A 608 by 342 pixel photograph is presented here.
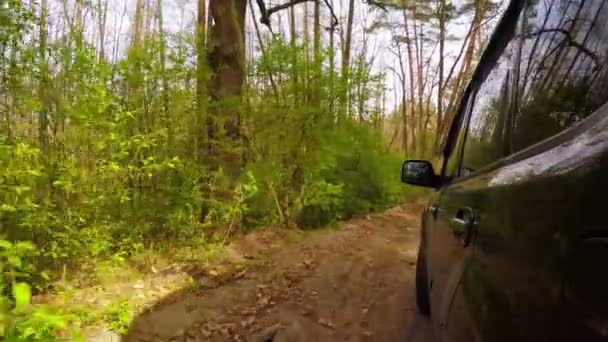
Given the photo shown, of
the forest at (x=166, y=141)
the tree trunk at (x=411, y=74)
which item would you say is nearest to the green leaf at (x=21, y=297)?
the forest at (x=166, y=141)

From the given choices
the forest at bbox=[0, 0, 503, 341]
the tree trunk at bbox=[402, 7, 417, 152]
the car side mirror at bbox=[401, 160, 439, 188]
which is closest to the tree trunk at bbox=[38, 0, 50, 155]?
the forest at bbox=[0, 0, 503, 341]

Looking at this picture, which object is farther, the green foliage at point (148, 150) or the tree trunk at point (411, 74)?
the tree trunk at point (411, 74)

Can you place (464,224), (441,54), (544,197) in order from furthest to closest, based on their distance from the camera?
(441,54), (464,224), (544,197)

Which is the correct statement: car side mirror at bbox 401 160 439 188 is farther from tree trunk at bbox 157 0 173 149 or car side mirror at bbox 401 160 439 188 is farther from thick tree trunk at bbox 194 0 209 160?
thick tree trunk at bbox 194 0 209 160

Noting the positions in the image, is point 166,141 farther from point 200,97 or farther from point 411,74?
point 411,74

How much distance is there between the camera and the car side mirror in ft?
9.24

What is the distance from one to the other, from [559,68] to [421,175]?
159cm

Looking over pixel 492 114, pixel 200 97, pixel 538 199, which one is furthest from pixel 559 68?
pixel 200 97

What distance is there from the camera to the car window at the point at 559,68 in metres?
1.02

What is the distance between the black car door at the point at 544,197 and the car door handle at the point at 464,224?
0.03 m

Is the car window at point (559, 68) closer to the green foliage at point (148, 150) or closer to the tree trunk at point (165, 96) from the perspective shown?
the green foliage at point (148, 150)

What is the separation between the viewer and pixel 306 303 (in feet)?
14.3

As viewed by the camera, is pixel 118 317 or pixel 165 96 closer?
pixel 118 317

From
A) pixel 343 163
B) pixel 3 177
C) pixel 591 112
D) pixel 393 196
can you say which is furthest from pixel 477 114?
pixel 393 196
